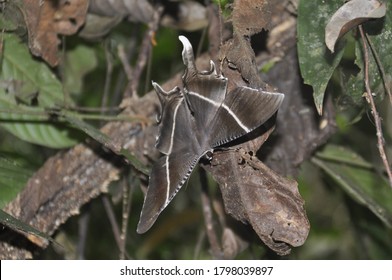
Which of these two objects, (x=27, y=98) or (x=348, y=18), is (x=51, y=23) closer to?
(x=27, y=98)

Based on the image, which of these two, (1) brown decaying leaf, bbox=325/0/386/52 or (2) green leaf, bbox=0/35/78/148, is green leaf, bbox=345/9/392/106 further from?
(2) green leaf, bbox=0/35/78/148

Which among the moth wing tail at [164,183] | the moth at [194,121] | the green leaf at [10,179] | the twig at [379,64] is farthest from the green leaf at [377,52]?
the green leaf at [10,179]

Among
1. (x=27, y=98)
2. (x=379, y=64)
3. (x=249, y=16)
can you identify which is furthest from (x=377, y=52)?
(x=27, y=98)

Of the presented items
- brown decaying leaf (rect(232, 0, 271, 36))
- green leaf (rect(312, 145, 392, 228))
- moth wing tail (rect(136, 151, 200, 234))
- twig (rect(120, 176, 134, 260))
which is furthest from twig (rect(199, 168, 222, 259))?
brown decaying leaf (rect(232, 0, 271, 36))

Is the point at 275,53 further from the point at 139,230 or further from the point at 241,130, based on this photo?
the point at 139,230

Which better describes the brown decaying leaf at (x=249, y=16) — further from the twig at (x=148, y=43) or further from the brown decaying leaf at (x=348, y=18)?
the twig at (x=148, y=43)

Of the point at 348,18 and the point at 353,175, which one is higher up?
the point at 348,18
